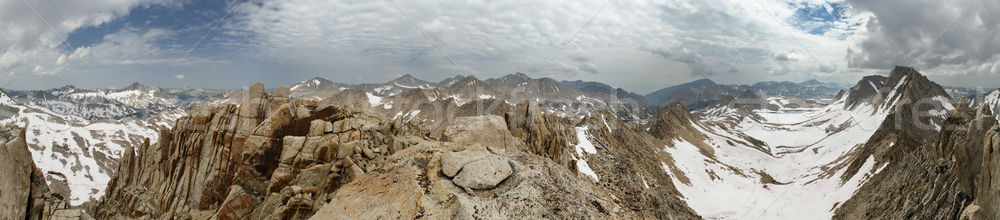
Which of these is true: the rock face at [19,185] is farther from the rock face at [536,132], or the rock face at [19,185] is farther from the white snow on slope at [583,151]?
the white snow on slope at [583,151]

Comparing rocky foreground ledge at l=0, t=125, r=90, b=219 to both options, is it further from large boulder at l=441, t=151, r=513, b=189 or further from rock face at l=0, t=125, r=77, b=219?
large boulder at l=441, t=151, r=513, b=189

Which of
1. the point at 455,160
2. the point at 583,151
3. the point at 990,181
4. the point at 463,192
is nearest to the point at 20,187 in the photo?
the point at 455,160

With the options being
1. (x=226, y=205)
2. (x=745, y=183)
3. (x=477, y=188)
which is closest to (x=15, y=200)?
(x=226, y=205)

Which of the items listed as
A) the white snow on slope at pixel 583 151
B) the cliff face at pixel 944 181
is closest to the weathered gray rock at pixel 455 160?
the cliff face at pixel 944 181

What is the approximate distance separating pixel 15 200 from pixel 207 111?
9832 mm

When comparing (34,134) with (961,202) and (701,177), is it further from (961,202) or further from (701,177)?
(961,202)

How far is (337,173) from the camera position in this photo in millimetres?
13359

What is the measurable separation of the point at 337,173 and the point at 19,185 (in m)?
10.3

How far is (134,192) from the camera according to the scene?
78.2 feet

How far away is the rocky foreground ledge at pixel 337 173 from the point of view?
11312 mm

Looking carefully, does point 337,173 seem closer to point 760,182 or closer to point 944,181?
point 944,181

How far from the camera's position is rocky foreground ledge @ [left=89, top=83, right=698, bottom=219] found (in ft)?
37.1

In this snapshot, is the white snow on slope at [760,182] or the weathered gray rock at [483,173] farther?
the white snow on slope at [760,182]

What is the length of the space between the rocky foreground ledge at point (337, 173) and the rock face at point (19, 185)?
4.64 metres
